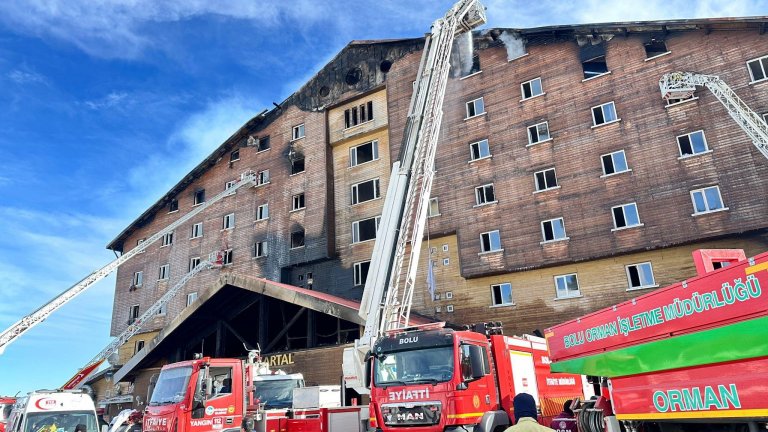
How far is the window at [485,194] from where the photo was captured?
26469 mm

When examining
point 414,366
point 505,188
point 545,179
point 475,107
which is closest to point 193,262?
point 475,107

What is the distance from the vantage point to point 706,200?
2083 centimetres

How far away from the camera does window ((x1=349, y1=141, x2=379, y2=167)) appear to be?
105ft

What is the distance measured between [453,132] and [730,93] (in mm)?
13361

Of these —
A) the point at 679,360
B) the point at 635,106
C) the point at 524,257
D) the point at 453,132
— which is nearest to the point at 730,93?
the point at 635,106

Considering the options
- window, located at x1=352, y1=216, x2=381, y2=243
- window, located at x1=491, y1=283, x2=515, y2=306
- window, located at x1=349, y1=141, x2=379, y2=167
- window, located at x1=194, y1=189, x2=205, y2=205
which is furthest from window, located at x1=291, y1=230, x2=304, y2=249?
window, located at x1=491, y1=283, x2=515, y2=306

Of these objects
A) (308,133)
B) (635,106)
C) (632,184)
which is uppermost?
(308,133)

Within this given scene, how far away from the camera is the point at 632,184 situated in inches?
894

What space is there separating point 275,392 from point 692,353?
1432cm

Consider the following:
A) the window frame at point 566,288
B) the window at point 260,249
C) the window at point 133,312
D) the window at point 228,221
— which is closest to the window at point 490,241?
the window frame at point 566,288

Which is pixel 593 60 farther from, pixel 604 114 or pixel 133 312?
pixel 133 312

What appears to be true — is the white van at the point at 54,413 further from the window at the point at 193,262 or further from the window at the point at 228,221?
the window at the point at 193,262

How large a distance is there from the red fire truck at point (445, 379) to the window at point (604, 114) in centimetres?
1629

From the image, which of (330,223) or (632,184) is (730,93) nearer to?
(632,184)
